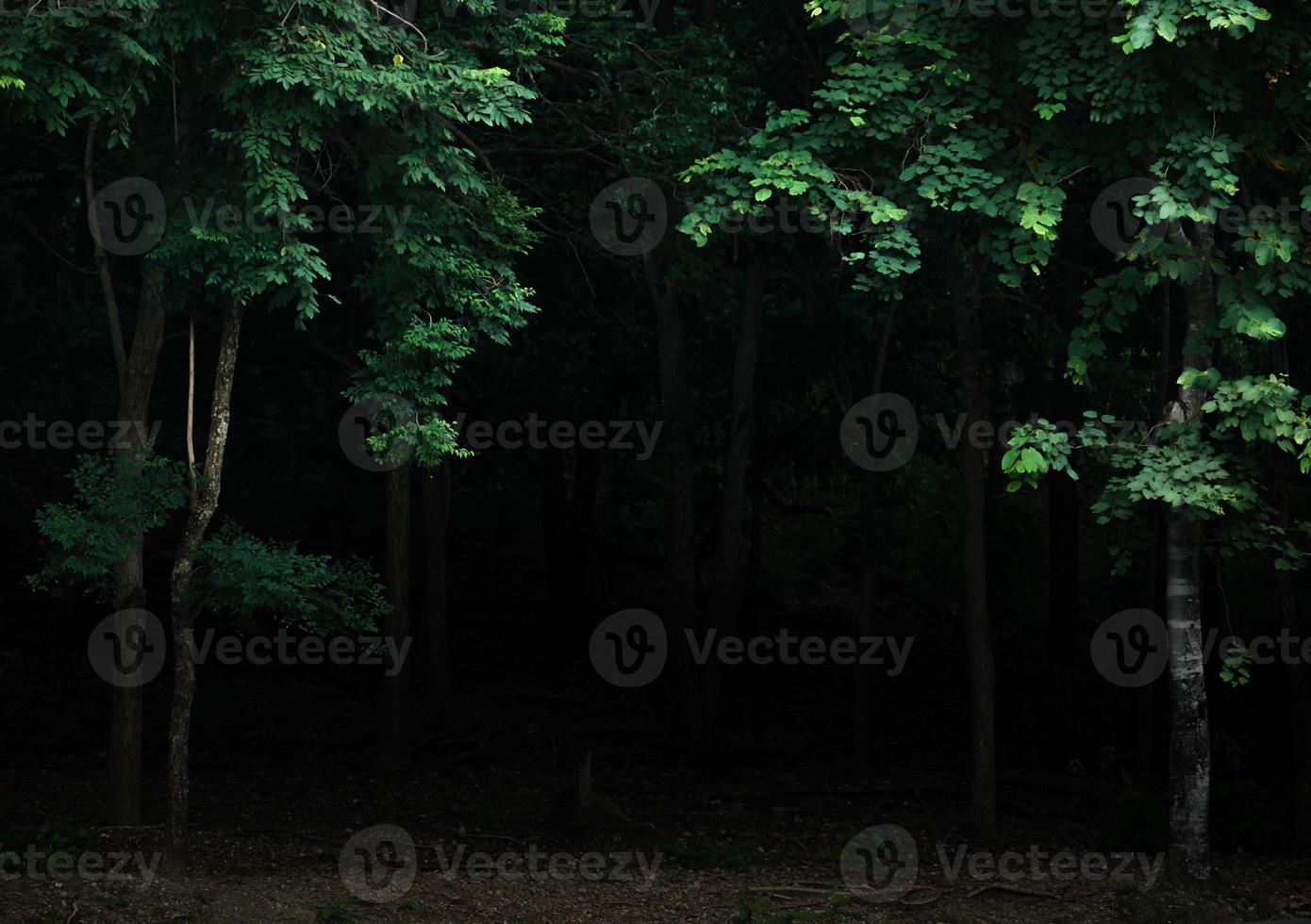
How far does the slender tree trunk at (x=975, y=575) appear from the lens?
14867 mm

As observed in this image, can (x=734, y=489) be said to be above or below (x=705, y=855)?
above

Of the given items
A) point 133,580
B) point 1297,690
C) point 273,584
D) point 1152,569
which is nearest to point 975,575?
point 1297,690

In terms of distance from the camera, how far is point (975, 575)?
49.3 feet

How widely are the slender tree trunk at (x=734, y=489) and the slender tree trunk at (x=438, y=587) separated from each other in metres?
3.77

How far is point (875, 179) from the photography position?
494 inches

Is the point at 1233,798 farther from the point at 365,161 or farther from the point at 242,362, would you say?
the point at 242,362

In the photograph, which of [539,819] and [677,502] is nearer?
[539,819]

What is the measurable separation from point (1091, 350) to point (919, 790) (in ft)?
24.7
